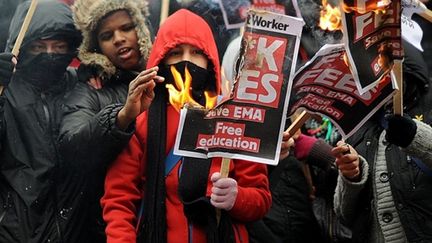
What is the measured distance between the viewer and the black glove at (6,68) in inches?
146

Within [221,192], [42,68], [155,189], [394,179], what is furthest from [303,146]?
[42,68]

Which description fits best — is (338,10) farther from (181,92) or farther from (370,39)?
(181,92)

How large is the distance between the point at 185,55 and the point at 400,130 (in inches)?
42.2

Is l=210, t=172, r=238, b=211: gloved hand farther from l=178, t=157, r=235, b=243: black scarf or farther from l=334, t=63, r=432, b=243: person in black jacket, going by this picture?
l=334, t=63, r=432, b=243: person in black jacket

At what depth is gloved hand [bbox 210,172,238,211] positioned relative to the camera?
10.8 ft

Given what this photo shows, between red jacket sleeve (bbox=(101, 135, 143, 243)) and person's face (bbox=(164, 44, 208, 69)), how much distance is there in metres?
0.42

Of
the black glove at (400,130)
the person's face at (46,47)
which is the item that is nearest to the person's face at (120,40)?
the person's face at (46,47)

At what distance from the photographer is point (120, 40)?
415 centimetres

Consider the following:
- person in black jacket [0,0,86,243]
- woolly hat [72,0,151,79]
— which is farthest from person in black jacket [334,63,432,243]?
person in black jacket [0,0,86,243]

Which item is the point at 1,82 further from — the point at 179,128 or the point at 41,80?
the point at 179,128

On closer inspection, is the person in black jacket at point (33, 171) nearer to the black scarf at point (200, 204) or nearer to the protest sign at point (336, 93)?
the black scarf at point (200, 204)

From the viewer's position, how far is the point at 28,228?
3.77 m

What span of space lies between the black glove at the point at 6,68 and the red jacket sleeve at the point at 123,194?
2.38 feet

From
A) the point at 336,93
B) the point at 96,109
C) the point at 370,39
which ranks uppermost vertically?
the point at 370,39
